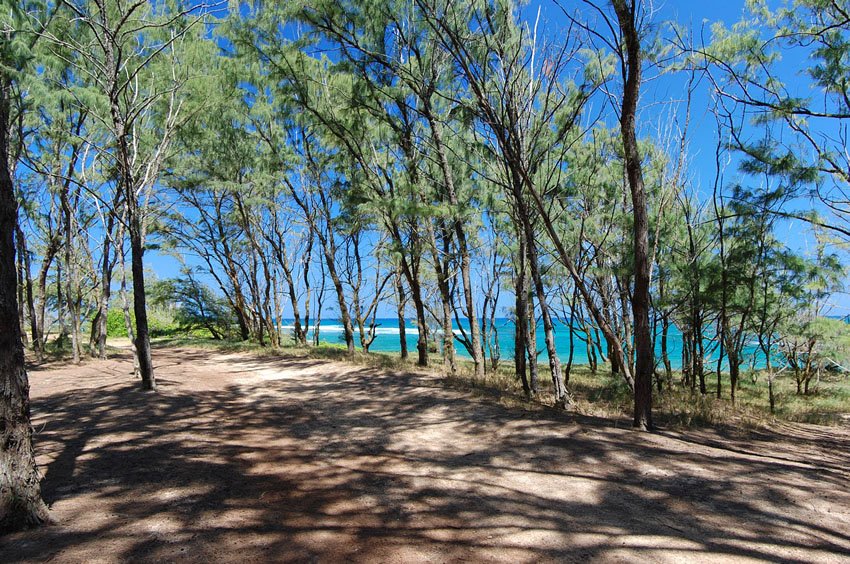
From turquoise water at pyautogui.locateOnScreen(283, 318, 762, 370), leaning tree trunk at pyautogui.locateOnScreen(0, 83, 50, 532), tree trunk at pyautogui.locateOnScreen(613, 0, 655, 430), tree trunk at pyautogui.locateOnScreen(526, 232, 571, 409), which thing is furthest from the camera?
turquoise water at pyautogui.locateOnScreen(283, 318, 762, 370)

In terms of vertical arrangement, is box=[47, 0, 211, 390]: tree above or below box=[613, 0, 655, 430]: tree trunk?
above

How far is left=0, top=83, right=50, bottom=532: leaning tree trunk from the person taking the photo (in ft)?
8.34

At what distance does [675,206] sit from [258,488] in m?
10.0

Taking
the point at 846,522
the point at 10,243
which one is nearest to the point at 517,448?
the point at 846,522

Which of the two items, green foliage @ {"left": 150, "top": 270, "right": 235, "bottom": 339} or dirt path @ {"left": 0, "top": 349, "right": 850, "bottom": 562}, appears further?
green foliage @ {"left": 150, "top": 270, "right": 235, "bottom": 339}

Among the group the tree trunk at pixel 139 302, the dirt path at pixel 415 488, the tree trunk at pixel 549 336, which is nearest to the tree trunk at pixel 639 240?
the dirt path at pixel 415 488

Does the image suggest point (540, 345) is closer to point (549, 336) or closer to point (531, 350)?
point (531, 350)

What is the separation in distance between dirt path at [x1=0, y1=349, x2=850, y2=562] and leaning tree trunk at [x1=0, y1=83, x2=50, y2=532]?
6.9 inches

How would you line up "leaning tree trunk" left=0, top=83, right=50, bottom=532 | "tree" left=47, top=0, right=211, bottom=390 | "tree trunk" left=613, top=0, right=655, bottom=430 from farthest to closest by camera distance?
"tree" left=47, top=0, right=211, bottom=390 → "tree trunk" left=613, top=0, right=655, bottom=430 → "leaning tree trunk" left=0, top=83, right=50, bottom=532

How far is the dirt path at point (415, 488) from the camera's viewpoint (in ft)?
8.47

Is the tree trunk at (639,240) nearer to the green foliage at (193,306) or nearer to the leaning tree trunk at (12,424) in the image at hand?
the leaning tree trunk at (12,424)

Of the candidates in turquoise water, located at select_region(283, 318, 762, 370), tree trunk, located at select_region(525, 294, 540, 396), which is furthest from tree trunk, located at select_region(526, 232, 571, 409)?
turquoise water, located at select_region(283, 318, 762, 370)

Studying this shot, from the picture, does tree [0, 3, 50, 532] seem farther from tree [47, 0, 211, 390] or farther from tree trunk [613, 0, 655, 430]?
tree trunk [613, 0, 655, 430]

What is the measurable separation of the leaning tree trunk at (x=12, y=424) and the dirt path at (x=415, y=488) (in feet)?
0.58
